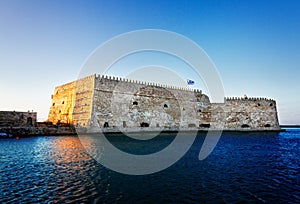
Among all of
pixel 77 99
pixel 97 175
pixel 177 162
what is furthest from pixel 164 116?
pixel 97 175

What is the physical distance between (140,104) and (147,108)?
1709 mm

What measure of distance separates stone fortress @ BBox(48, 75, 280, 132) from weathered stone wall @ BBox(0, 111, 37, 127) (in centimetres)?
639

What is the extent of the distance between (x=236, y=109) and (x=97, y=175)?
44339 millimetres

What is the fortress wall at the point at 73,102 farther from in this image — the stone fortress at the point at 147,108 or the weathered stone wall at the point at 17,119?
the weathered stone wall at the point at 17,119

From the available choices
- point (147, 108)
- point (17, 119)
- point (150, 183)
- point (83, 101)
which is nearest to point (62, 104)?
point (83, 101)

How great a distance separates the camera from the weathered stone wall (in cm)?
3159

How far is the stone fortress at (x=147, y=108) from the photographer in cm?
3522

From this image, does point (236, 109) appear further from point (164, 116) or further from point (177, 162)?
point (177, 162)

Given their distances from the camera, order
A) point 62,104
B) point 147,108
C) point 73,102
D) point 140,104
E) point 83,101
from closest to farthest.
A: point 83,101 < point 73,102 < point 140,104 < point 147,108 < point 62,104

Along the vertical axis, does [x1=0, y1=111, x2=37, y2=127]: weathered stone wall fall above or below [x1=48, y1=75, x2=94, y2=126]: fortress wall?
below

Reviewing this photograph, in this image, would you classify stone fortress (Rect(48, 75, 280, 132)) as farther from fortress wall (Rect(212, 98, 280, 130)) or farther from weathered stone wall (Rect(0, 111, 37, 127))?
weathered stone wall (Rect(0, 111, 37, 127))

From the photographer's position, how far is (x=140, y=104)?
40125 mm

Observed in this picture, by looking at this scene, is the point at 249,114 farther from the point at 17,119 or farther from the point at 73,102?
the point at 17,119

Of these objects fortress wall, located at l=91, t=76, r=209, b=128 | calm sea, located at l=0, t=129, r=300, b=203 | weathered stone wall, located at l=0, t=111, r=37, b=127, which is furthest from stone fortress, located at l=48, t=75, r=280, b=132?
calm sea, located at l=0, t=129, r=300, b=203
